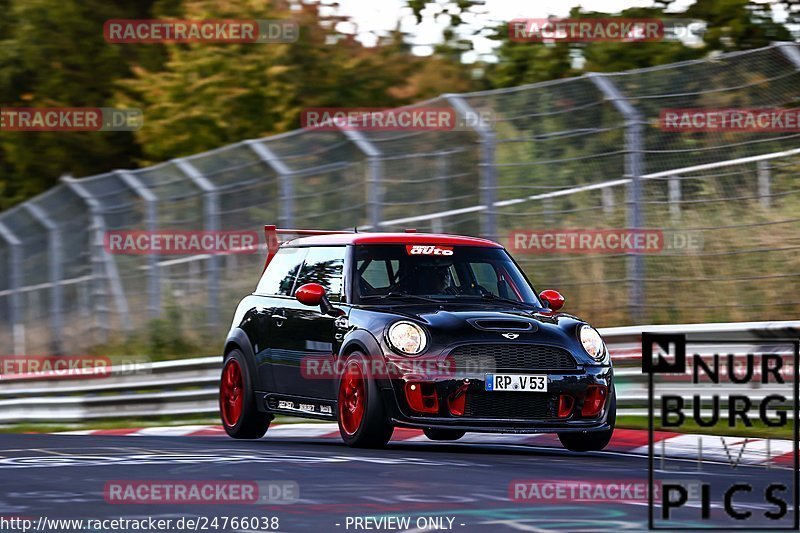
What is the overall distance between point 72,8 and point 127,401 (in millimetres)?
18335

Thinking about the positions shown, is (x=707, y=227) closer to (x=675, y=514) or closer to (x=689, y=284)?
(x=689, y=284)

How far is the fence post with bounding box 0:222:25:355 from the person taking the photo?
78.1ft

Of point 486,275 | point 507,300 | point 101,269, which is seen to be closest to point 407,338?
point 507,300

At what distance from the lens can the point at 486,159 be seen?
15758 millimetres

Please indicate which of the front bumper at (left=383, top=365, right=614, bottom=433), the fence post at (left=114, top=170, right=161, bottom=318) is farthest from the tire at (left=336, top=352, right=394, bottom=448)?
the fence post at (left=114, top=170, right=161, bottom=318)

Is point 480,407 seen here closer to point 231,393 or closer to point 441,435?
point 441,435

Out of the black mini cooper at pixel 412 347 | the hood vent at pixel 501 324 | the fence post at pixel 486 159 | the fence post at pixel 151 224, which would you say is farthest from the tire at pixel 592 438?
the fence post at pixel 151 224

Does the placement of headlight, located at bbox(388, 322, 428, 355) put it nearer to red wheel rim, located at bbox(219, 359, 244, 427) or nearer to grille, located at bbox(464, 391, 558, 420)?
grille, located at bbox(464, 391, 558, 420)

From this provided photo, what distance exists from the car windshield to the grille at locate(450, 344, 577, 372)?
1.10 m

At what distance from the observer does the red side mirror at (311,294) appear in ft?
38.7

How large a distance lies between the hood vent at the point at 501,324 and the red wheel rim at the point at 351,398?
2.78ft

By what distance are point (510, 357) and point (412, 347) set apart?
2.09 ft

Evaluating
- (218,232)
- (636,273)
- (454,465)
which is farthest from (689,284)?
(218,232)

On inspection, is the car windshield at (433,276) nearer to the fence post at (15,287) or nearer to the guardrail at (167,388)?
the guardrail at (167,388)
